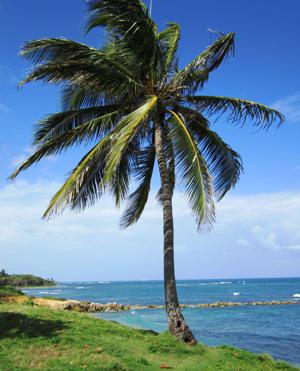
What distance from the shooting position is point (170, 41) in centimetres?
1502

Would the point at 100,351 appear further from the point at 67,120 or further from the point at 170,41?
the point at 170,41

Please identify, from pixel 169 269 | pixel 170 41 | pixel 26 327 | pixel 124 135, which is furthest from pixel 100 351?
pixel 170 41

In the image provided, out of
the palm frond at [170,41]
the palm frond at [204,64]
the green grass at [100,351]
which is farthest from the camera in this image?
the palm frond at [170,41]

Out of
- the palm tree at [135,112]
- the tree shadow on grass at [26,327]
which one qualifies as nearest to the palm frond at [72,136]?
the palm tree at [135,112]

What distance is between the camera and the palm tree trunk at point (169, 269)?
39.4ft

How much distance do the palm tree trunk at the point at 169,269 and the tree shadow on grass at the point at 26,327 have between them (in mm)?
3151

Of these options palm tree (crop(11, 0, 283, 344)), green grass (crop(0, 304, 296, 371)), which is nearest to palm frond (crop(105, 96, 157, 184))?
palm tree (crop(11, 0, 283, 344))

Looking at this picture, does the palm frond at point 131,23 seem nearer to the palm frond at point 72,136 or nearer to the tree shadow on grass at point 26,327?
the palm frond at point 72,136

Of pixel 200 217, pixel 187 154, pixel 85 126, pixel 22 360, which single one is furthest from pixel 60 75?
pixel 22 360

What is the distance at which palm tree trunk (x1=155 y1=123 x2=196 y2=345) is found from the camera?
472 inches

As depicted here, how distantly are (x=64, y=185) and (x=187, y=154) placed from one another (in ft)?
12.0

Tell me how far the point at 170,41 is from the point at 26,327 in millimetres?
10051

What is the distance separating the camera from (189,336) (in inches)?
472

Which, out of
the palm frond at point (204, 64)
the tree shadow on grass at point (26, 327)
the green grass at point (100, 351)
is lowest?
the green grass at point (100, 351)
